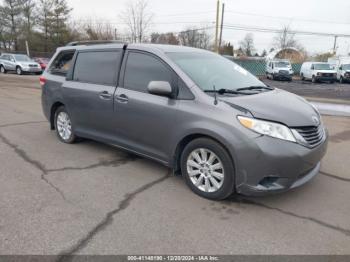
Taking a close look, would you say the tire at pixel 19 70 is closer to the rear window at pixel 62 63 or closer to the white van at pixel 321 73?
the rear window at pixel 62 63

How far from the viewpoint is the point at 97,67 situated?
5.17m

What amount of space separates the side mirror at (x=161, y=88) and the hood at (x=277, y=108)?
2.19ft

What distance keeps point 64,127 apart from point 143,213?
3173 millimetres

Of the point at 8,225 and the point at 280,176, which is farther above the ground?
the point at 280,176

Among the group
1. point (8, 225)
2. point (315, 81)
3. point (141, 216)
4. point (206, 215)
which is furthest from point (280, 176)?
point (315, 81)

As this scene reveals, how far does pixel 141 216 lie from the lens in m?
3.37

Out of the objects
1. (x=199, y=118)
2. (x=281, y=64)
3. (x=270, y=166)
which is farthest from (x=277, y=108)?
(x=281, y=64)

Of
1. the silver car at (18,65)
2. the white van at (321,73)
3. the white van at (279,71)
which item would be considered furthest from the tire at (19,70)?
the white van at (321,73)

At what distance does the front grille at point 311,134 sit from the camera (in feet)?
11.6

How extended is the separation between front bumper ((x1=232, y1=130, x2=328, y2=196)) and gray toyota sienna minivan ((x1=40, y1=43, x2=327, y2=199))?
0.03ft

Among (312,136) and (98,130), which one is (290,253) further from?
(98,130)

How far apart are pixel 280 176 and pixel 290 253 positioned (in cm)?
86

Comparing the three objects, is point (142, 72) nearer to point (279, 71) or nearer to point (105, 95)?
point (105, 95)

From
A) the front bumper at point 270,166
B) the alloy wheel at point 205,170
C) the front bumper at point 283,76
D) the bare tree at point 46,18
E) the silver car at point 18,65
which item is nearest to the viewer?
the front bumper at point 270,166
